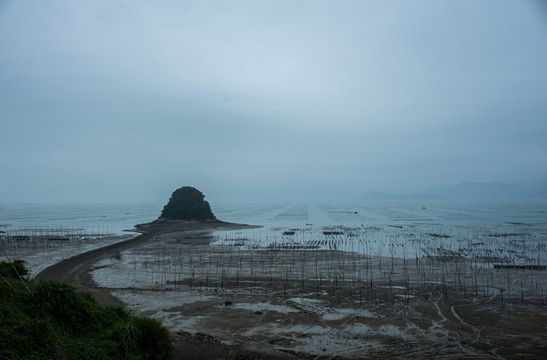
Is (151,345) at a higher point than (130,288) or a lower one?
higher

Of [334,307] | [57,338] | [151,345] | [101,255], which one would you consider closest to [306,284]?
[334,307]

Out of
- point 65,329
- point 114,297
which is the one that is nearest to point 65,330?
point 65,329

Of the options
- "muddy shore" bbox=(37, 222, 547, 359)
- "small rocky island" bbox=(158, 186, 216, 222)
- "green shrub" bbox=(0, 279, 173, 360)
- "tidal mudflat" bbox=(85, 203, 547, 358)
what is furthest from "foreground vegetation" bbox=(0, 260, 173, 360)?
"small rocky island" bbox=(158, 186, 216, 222)

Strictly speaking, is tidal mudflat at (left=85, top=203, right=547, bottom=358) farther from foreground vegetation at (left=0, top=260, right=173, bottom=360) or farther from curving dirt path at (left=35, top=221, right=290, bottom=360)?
foreground vegetation at (left=0, top=260, right=173, bottom=360)

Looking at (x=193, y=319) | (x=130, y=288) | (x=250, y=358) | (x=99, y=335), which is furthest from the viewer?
(x=130, y=288)

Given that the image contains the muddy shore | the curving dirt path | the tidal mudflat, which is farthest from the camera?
the tidal mudflat

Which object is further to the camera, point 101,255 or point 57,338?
point 101,255

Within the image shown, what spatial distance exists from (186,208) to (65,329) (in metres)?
84.8

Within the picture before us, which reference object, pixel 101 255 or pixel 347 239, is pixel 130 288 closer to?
pixel 101 255

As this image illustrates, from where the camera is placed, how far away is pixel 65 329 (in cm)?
966

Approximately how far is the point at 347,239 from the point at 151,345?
4549cm

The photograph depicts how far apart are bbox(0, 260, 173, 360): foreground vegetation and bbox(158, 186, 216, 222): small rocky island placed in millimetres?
81859

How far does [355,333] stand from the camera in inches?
599

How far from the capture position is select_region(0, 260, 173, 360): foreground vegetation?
7949mm
